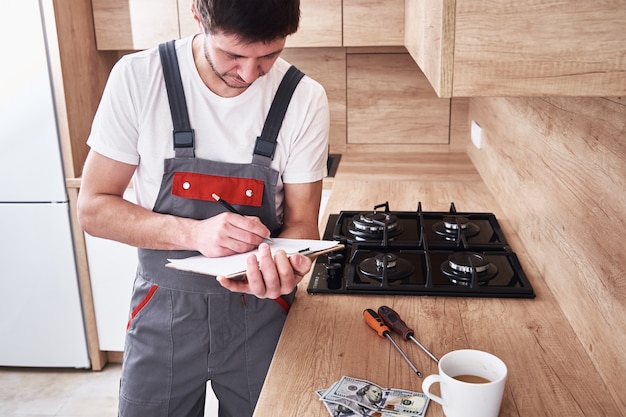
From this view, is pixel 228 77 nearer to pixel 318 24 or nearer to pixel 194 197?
pixel 194 197

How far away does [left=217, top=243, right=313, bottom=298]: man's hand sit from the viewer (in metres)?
1.17

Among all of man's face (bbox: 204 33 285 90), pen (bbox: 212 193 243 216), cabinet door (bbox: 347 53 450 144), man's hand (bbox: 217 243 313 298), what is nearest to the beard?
man's face (bbox: 204 33 285 90)

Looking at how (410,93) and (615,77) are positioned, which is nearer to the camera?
(615,77)

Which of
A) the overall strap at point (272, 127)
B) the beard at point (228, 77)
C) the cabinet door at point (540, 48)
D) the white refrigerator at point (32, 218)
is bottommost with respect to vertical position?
the white refrigerator at point (32, 218)

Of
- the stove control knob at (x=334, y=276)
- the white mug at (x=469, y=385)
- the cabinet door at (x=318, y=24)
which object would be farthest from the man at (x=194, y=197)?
the cabinet door at (x=318, y=24)

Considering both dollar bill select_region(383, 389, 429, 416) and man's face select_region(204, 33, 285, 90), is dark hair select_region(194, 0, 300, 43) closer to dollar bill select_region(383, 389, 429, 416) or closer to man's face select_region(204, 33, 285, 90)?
man's face select_region(204, 33, 285, 90)

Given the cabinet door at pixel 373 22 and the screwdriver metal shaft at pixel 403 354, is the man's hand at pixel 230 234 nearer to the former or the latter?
the screwdriver metal shaft at pixel 403 354

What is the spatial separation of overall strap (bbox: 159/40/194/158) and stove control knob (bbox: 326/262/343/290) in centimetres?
43

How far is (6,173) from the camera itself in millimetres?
2631

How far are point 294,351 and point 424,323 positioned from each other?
28 cm

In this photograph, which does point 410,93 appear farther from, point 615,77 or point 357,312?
point 615,77

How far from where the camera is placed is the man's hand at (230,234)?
126 cm

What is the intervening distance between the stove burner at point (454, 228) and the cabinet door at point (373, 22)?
0.95 meters

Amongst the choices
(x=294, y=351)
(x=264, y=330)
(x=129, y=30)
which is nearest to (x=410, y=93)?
(x=129, y=30)
